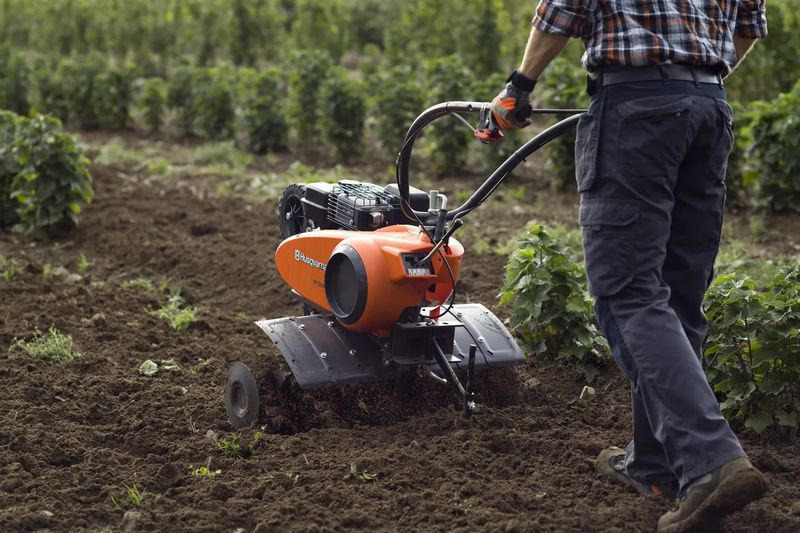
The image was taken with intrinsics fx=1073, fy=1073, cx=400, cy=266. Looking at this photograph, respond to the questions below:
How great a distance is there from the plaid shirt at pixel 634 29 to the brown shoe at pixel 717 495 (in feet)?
3.82

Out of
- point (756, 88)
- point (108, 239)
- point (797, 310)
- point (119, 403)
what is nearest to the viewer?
point (797, 310)

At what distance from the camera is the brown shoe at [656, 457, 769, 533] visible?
288cm

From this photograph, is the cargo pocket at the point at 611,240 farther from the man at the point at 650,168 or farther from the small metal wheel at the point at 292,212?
the small metal wheel at the point at 292,212

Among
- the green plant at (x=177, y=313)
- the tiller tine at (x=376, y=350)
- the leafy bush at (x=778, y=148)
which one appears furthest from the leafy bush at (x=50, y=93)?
the tiller tine at (x=376, y=350)

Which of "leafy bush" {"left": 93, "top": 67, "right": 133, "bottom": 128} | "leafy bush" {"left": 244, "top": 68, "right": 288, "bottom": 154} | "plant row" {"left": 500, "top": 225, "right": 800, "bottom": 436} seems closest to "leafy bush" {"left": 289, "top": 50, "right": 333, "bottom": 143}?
"leafy bush" {"left": 244, "top": 68, "right": 288, "bottom": 154}

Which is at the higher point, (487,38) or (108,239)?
(487,38)

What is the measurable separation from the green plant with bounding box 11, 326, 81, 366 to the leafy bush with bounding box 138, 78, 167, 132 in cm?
656

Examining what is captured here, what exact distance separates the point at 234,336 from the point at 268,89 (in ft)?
18.6

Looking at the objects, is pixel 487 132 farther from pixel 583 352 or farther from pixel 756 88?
pixel 756 88

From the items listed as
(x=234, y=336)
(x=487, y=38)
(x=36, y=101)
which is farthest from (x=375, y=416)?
A: (x=36, y=101)

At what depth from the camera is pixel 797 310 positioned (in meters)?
3.91

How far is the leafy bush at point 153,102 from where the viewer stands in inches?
453

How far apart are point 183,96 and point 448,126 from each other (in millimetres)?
3608

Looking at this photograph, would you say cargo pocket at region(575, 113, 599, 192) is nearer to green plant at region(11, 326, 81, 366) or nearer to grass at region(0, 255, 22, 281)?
green plant at region(11, 326, 81, 366)
